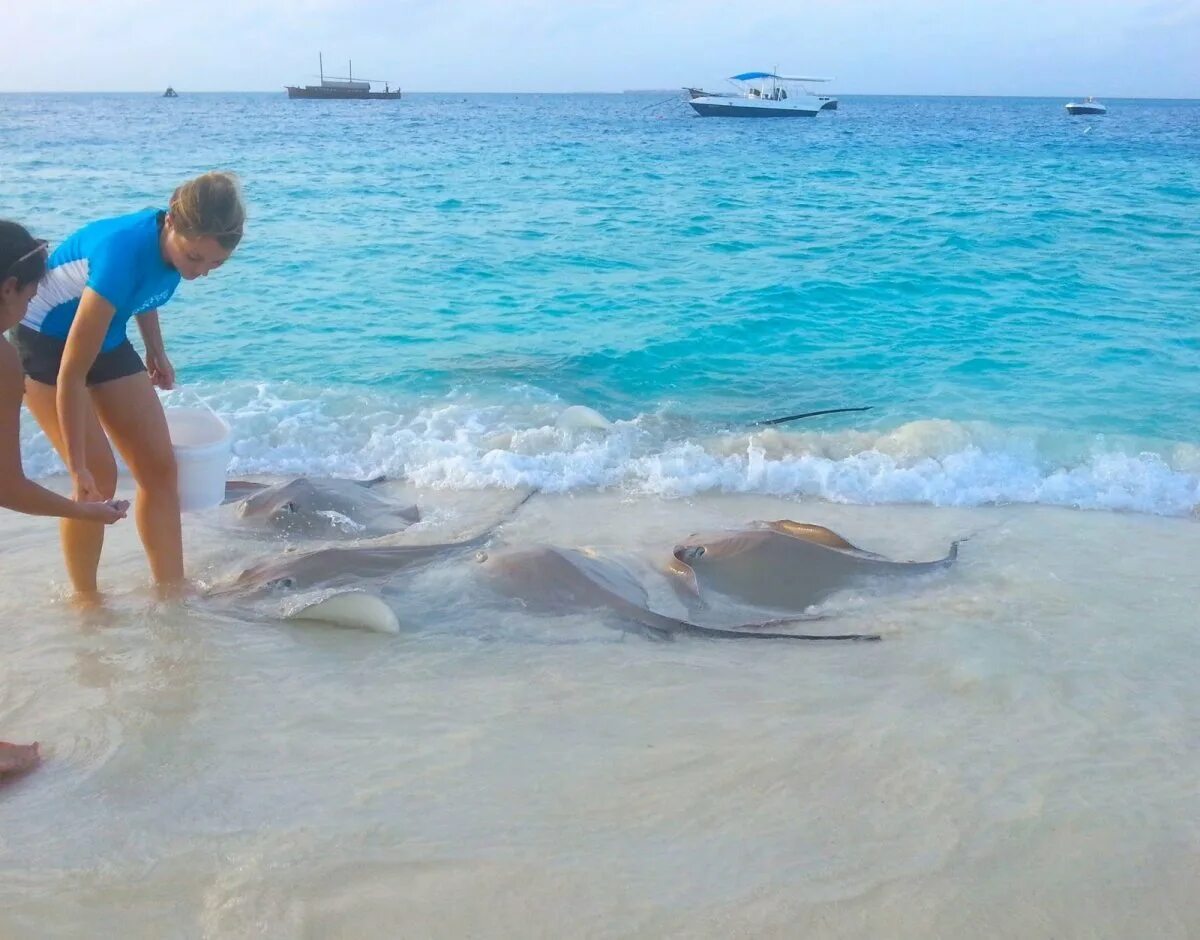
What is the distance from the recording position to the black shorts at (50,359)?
357 cm

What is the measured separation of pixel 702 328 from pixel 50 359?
311 inches

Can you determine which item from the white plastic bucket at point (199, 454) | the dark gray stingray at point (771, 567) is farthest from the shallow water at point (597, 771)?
the white plastic bucket at point (199, 454)

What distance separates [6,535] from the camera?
5117 millimetres

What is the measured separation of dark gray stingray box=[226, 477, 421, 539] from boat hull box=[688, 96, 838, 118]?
5624cm

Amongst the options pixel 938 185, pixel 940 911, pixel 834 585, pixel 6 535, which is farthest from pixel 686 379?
pixel 938 185

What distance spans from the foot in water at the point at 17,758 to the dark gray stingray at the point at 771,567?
266 cm

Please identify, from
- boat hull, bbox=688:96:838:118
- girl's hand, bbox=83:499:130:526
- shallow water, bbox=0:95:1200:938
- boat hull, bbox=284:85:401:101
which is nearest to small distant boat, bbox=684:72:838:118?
boat hull, bbox=688:96:838:118

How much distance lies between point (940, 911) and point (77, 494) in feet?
9.57

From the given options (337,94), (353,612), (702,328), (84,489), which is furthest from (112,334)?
(337,94)

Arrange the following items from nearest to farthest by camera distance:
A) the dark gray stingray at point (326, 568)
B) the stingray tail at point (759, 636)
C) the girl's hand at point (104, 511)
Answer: the girl's hand at point (104, 511), the stingray tail at point (759, 636), the dark gray stingray at point (326, 568)

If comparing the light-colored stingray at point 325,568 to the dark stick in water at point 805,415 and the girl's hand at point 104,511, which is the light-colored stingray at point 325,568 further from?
the dark stick in water at point 805,415

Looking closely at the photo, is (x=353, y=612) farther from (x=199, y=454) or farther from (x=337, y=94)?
(x=337, y=94)

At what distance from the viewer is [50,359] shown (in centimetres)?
359

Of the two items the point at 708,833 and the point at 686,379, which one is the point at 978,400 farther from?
the point at 708,833
